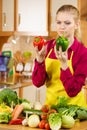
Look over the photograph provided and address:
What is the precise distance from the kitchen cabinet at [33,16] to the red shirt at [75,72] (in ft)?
6.92

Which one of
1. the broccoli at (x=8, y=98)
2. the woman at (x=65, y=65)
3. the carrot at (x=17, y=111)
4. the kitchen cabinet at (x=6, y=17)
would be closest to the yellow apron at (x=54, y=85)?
the woman at (x=65, y=65)

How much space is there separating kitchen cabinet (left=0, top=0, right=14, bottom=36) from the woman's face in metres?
2.19

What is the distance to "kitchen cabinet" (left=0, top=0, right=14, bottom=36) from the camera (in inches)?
167

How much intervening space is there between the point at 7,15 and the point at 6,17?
3 cm

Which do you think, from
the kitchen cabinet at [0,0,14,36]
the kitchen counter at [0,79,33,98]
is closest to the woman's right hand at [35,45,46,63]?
the kitchen counter at [0,79,33,98]

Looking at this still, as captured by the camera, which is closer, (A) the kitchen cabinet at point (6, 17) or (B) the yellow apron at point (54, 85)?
(B) the yellow apron at point (54, 85)

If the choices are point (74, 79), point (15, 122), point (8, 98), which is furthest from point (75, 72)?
point (15, 122)

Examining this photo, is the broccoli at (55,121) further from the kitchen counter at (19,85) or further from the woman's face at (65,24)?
the kitchen counter at (19,85)

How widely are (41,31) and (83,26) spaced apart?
970 mm

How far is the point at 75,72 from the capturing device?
2.13 m

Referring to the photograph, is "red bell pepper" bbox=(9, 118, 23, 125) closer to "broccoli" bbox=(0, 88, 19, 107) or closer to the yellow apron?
"broccoli" bbox=(0, 88, 19, 107)

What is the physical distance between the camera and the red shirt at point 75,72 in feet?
6.57

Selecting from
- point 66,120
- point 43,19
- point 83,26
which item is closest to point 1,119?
point 66,120

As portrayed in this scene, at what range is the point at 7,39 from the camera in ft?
15.0
